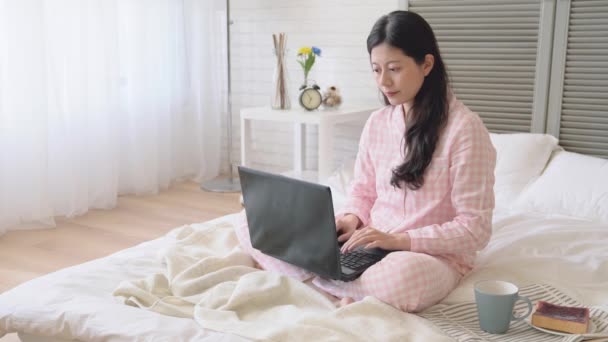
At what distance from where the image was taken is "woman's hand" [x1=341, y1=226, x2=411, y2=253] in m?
1.55

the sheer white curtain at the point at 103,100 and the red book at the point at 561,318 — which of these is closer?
the red book at the point at 561,318

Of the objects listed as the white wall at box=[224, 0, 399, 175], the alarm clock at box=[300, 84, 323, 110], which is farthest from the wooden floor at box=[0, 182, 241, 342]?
the alarm clock at box=[300, 84, 323, 110]

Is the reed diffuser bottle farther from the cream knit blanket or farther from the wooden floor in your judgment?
the cream knit blanket

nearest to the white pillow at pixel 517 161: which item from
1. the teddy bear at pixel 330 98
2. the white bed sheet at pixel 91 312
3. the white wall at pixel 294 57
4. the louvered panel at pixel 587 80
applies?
the louvered panel at pixel 587 80

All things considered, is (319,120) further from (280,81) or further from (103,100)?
(103,100)

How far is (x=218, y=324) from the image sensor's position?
1.40m

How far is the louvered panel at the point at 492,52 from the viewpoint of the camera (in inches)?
116

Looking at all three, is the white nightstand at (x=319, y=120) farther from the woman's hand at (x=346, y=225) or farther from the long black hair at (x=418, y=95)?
the long black hair at (x=418, y=95)

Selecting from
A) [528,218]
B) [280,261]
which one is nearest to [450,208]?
[280,261]

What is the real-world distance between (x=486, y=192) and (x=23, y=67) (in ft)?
7.63

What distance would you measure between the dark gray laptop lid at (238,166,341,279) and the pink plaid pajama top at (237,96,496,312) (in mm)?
63

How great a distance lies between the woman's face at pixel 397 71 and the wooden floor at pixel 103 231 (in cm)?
160

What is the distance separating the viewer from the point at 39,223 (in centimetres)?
324

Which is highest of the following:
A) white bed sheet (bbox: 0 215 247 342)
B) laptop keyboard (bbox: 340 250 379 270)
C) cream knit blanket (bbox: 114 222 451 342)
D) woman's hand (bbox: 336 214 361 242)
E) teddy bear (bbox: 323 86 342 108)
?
teddy bear (bbox: 323 86 342 108)
